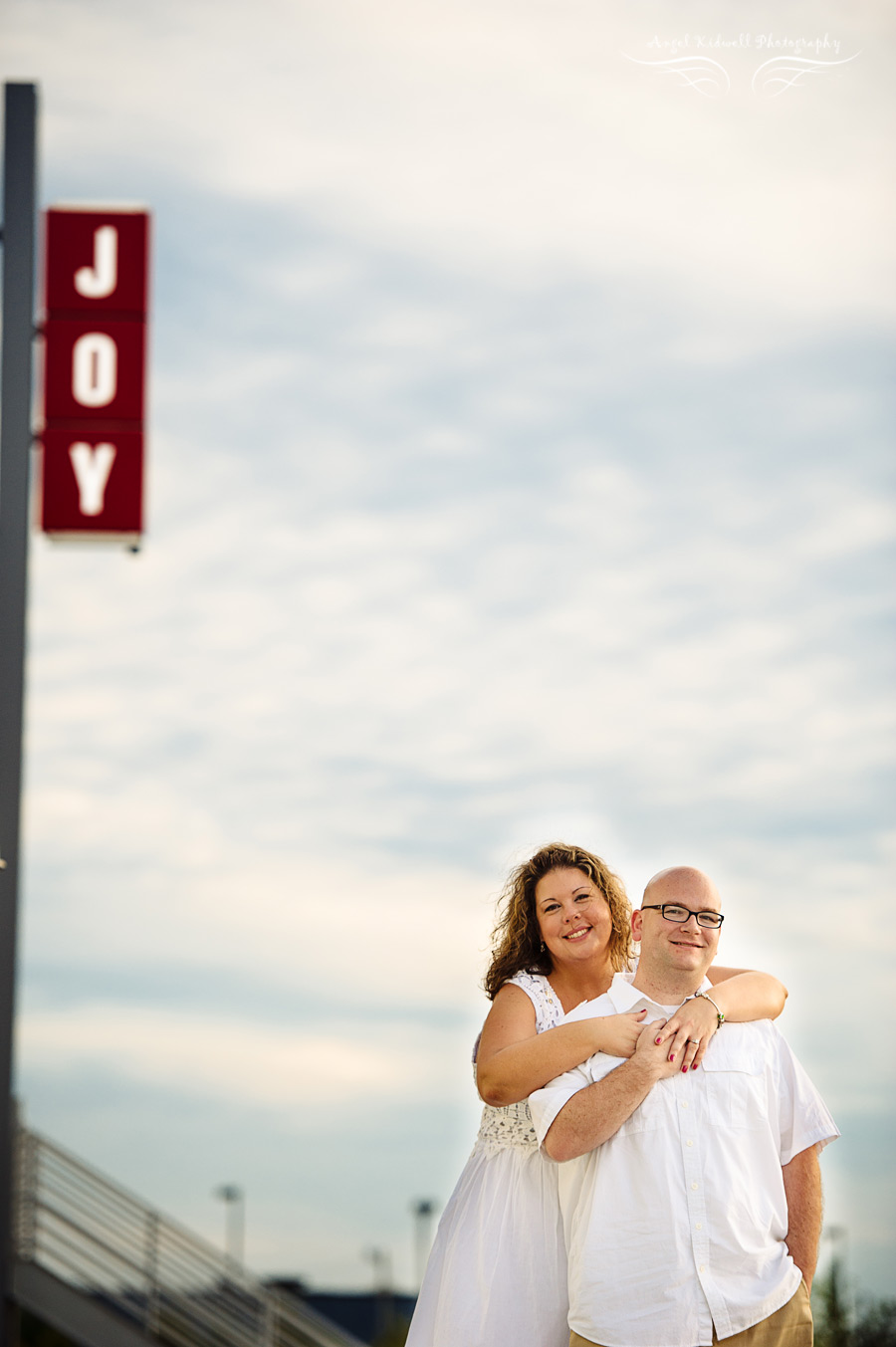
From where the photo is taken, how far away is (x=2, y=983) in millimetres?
7863

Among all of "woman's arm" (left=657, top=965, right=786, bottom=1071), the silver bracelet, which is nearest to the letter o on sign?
"woman's arm" (left=657, top=965, right=786, bottom=1071)

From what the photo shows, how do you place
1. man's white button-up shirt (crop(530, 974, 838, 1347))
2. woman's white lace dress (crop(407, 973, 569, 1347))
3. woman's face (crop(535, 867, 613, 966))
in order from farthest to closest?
woman's face (crop(535, 867, 613, 966)) → woman's white lace dress (crop(407, 973, 569, 1347)) → man's white button-up shirt (crop(530, 974, 838, 1347))

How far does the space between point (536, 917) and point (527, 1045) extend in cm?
78

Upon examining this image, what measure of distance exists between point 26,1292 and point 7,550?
28.4 ft

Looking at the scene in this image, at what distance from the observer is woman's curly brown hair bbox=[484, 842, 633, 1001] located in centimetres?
561

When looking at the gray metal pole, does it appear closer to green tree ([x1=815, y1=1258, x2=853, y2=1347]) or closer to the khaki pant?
the khaki pant

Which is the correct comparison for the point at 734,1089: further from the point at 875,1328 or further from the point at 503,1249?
the point at 875,1328

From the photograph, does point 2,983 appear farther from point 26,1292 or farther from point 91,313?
point 26,1292

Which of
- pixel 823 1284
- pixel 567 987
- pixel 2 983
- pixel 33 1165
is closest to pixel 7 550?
pixel 2 983

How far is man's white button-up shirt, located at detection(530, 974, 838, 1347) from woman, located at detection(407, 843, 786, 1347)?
0.11 metres

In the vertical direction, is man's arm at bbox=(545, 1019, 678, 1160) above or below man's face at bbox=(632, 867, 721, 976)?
below

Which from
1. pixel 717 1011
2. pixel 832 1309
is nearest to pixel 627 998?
pixel 717 1011

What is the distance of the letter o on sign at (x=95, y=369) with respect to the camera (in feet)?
36.1

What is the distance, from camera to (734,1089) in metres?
4.66
